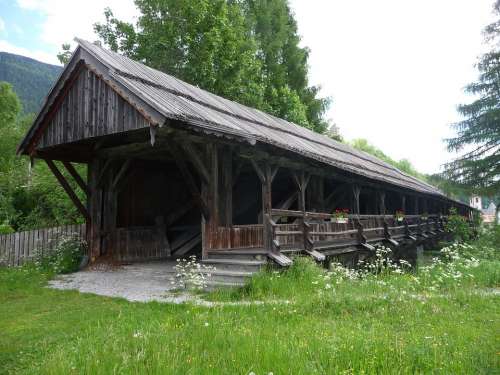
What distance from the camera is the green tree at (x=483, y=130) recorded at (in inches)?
709

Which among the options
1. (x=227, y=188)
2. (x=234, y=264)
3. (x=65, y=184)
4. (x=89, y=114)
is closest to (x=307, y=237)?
(x=227, y=188)

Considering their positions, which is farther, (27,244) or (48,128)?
(27,244)

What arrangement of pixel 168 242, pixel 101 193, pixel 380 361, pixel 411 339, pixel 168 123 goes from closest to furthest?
pixel 380 361
pixel 411 339
pixel 168 123
pixel 101 193
pixel 168 242

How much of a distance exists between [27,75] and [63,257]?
7630cm

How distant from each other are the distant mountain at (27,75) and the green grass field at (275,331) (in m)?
66.7

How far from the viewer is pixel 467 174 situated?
18781mm

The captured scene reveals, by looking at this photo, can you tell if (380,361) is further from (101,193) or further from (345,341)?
(101,193)

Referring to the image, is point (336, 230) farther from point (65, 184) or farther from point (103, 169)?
point (65, 184)

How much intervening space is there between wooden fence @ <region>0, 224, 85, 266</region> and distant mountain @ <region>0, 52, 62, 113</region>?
5906 cm

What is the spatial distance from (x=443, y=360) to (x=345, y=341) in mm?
844

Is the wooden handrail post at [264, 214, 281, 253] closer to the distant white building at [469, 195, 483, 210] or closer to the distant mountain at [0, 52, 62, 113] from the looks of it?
the distant white building at [469, 195, 483, 210]

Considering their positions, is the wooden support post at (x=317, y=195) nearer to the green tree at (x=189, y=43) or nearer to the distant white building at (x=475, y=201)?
the distant white building at (x=475, y=201)

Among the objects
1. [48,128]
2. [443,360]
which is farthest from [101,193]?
[443,360]

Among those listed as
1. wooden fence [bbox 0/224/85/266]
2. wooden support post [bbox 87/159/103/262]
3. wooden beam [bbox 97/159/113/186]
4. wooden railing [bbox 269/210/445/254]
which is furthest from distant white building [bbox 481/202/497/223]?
wooden fence [bbox 0/224/85/266]
